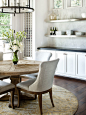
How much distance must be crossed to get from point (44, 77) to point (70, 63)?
99.4 inches

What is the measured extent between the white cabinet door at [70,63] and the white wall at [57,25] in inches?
27.7

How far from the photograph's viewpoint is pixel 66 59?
506cm

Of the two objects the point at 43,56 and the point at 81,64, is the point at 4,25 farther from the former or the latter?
the point at 81,64

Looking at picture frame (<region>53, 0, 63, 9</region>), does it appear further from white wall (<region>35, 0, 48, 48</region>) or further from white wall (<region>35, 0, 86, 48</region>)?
white wall (<region>35, 0, 48, 48</region>)

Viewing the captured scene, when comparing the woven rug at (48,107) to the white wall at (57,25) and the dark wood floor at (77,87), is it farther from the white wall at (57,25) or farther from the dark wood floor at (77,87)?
the white wall at (57,25)

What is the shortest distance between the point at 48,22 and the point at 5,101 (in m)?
3.48

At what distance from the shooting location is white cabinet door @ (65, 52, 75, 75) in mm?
4938

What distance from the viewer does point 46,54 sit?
3.91m

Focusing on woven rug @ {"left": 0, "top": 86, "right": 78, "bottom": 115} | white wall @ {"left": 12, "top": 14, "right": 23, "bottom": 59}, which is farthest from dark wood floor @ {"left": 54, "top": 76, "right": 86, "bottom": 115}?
white wall @ {"left": 12, "top": 14, "right": 23, "bottom": 59}

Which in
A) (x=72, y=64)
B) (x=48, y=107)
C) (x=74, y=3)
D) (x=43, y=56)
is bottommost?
(x=48, y=107)

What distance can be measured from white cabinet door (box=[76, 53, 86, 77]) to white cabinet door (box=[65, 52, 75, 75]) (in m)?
0.12

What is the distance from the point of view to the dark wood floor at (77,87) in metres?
2.96

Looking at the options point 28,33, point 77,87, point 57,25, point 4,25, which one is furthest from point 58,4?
point 77,87

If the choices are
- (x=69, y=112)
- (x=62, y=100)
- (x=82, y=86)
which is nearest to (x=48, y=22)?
(x=82, y=86)
